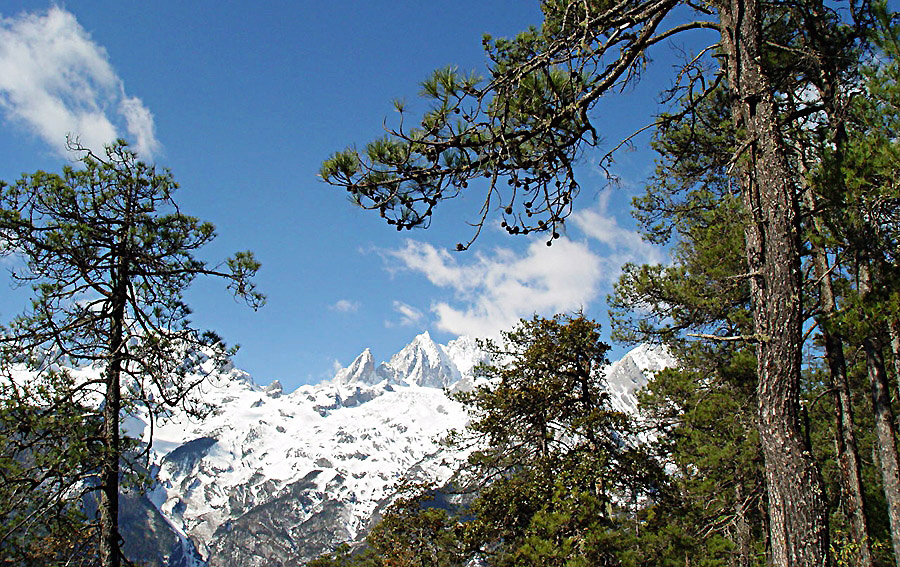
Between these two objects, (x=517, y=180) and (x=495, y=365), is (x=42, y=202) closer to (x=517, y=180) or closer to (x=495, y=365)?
(x=517, y=180)

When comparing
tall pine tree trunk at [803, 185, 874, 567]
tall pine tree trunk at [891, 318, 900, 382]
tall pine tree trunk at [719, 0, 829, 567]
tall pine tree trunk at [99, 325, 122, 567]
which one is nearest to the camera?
tall pine tree trunk at [719, 0, 829, 567]

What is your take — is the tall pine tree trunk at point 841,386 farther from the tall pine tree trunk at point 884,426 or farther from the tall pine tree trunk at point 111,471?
the tall pine tree trunk at point 111,471

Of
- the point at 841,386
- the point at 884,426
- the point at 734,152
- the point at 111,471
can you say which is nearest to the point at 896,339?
the point at 841,386

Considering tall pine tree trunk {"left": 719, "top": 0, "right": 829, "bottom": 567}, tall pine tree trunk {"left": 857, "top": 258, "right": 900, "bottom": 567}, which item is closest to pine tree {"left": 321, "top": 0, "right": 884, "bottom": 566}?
tall pine tree trunk {"left": 719, "top": 0, "right": 829, "bottom": 567}

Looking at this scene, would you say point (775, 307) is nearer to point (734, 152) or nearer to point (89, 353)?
point (734, 152)

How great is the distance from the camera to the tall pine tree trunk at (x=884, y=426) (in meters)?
8.16

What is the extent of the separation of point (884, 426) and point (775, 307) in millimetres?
6258

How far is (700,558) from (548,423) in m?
7.23

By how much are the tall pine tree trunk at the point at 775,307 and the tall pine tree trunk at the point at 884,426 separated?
4.43 m

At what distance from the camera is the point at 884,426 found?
8586 mm

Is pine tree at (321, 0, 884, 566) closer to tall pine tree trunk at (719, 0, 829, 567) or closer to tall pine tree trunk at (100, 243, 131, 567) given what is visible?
tall pine tree trunk at (719, 0, 829, 567)

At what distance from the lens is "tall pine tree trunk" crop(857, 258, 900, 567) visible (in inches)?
321

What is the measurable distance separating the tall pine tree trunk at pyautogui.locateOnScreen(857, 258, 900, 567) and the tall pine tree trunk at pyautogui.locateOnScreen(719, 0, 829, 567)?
443 centimetres

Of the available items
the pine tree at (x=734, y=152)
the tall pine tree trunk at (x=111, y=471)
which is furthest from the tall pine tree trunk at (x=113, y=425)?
the pine tree at (x=734, y=152)
